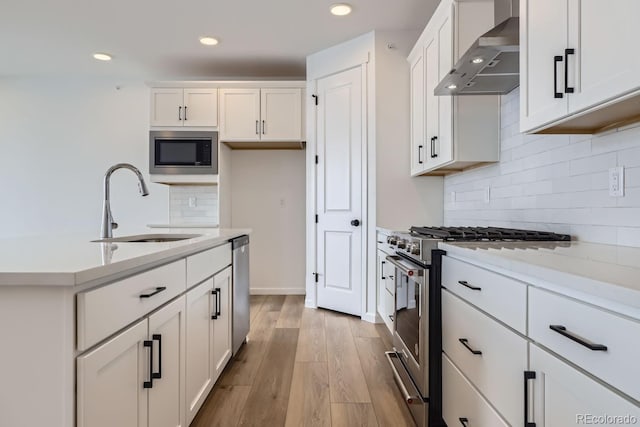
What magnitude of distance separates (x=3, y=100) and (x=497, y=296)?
5716 mm

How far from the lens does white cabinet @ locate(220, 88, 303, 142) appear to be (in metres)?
4.02

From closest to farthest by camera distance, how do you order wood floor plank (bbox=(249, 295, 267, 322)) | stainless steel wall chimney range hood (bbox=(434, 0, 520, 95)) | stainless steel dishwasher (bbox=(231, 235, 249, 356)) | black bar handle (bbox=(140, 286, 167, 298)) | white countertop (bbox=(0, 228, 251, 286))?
1. white countertop (bbox=(0, 228, 251, 286))
2. black bar handle (bbox=(140, 286, 167, 298))
3. stainless steel wall chimney range hood (bbox=(434, 0, 520, 95))
4. stainless steel dishwasher (bbox=(231, 235, 249, 356))
5. wood floor plank (bbox=(249, 295, 267, 322))

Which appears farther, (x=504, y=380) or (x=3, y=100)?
A: (x=3, y=100)

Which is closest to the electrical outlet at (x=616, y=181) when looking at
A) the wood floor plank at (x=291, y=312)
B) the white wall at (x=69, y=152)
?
the wood floor plank at (x=291, y=312)

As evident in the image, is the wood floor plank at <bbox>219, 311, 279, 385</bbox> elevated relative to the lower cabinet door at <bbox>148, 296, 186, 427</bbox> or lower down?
lower down

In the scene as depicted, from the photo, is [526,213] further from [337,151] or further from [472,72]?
[337,151]

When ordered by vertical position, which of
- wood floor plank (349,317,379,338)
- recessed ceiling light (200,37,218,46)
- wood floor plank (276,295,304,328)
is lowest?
wood floor plank (276,295,304,328)

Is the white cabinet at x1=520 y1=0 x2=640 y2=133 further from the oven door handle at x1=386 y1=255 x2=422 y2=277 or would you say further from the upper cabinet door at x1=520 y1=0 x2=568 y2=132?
the oven door handle at x1=386 y1=255 x2=422 y2=277

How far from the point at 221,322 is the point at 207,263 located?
1.45 feet

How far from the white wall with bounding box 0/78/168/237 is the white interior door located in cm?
207

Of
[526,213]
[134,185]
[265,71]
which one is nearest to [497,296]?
[526,213]

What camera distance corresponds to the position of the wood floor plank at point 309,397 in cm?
178

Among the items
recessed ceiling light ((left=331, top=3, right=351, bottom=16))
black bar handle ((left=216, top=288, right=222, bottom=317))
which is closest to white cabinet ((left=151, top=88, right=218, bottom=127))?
recessed ceiling light ((left=331, top=3, right=351, bottom=16))

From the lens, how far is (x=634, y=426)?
0.66m
